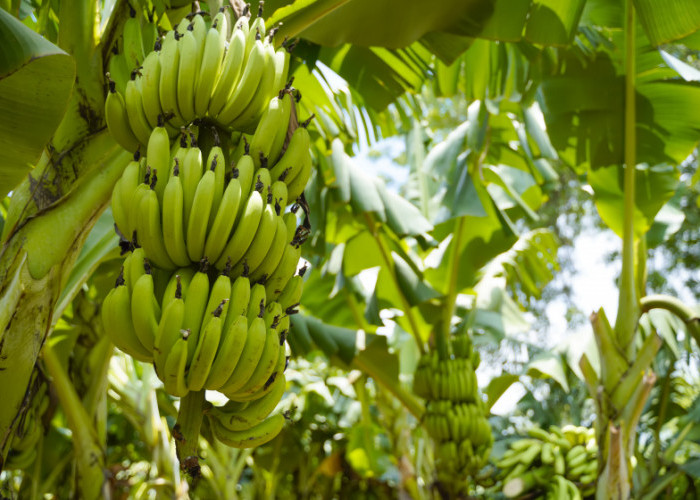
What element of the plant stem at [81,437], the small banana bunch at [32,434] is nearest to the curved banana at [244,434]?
the plant stem at [81,437]

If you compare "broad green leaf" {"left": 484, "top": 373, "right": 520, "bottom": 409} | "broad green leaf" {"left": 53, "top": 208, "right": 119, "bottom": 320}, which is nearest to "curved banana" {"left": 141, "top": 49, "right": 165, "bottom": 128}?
"broad green leaf" {"left": 53, "top": 208, "right": 119, "bottom": 320}

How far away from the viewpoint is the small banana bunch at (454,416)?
9.71 ft

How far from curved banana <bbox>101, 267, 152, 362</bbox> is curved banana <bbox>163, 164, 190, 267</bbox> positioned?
4.0 inches

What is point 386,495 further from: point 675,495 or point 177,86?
point 177,86

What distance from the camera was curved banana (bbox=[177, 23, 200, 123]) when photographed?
48.8 inches

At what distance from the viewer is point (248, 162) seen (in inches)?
47.6

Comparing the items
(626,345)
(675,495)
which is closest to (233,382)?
(626,345)

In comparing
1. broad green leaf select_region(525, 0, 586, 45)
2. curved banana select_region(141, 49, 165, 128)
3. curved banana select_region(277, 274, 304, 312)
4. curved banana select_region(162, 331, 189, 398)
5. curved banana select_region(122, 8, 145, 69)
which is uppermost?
broad green leaf select_region(525, 0, 586, 45)

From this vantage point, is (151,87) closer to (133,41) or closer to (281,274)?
(133,41)

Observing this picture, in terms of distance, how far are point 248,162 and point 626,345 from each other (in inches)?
72.5

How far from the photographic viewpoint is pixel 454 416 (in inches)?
117

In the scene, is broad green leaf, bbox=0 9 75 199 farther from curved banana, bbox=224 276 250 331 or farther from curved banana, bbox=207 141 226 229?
curved banana, bbox=224 276 250 331

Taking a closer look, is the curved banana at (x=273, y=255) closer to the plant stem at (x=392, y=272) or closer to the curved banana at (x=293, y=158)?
the curved banana at (x=293, y=158)

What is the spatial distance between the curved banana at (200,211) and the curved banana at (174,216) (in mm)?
17
